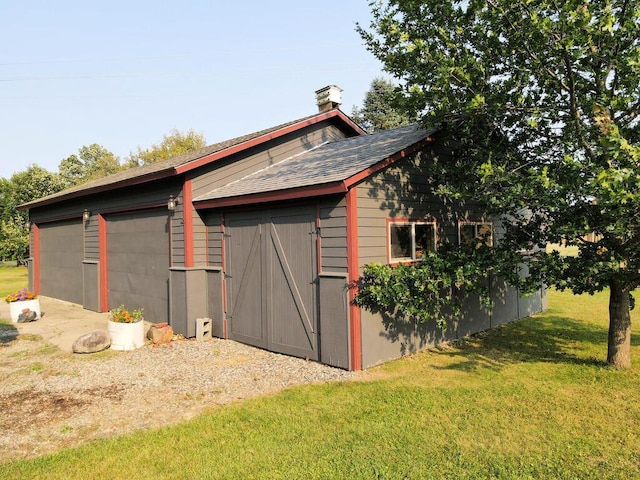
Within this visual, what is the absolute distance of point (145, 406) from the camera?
5.09 metres

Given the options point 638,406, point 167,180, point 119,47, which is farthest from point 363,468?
point 119,47

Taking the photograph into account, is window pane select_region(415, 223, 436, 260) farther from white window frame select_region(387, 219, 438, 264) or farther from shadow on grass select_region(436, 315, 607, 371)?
shadow on grass select_region(436, 315, 607, 371)

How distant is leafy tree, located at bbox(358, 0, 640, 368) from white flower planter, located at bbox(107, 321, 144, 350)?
507cm

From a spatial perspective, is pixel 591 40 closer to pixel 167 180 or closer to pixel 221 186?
pixel 221 186

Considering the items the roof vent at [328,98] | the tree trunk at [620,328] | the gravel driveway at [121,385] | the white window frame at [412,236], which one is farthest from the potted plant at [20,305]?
the tree trunk at [620,328]

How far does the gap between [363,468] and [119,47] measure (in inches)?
551

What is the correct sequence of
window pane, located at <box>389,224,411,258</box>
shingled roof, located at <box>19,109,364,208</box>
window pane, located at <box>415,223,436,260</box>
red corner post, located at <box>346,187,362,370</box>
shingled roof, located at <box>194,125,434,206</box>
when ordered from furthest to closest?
1. shingled roof, located at <box>19,109,364,208</box>
2. window pane, located at <box>415,223,436,260</box>
3. window pane, located at <box>389,224,411,258</box>
4. shingled roof, located at <box>194,125,434,206</box>
5. red corner post, located at <box>346,187,362,370</box>

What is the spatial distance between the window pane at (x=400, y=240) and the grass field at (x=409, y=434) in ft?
6.06

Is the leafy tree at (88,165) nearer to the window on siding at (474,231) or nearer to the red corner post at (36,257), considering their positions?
the red corner post at (36,257)

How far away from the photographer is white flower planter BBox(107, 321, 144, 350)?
7781mm

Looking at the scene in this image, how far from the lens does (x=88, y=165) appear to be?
203 feet

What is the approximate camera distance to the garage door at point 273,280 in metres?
6.81

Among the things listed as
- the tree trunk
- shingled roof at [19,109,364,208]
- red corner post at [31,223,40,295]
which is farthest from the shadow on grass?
red corner post at [31,223,40,295]

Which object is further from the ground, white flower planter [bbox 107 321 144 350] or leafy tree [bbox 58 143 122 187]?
leafy tree [bbox 58 143 122 187]
